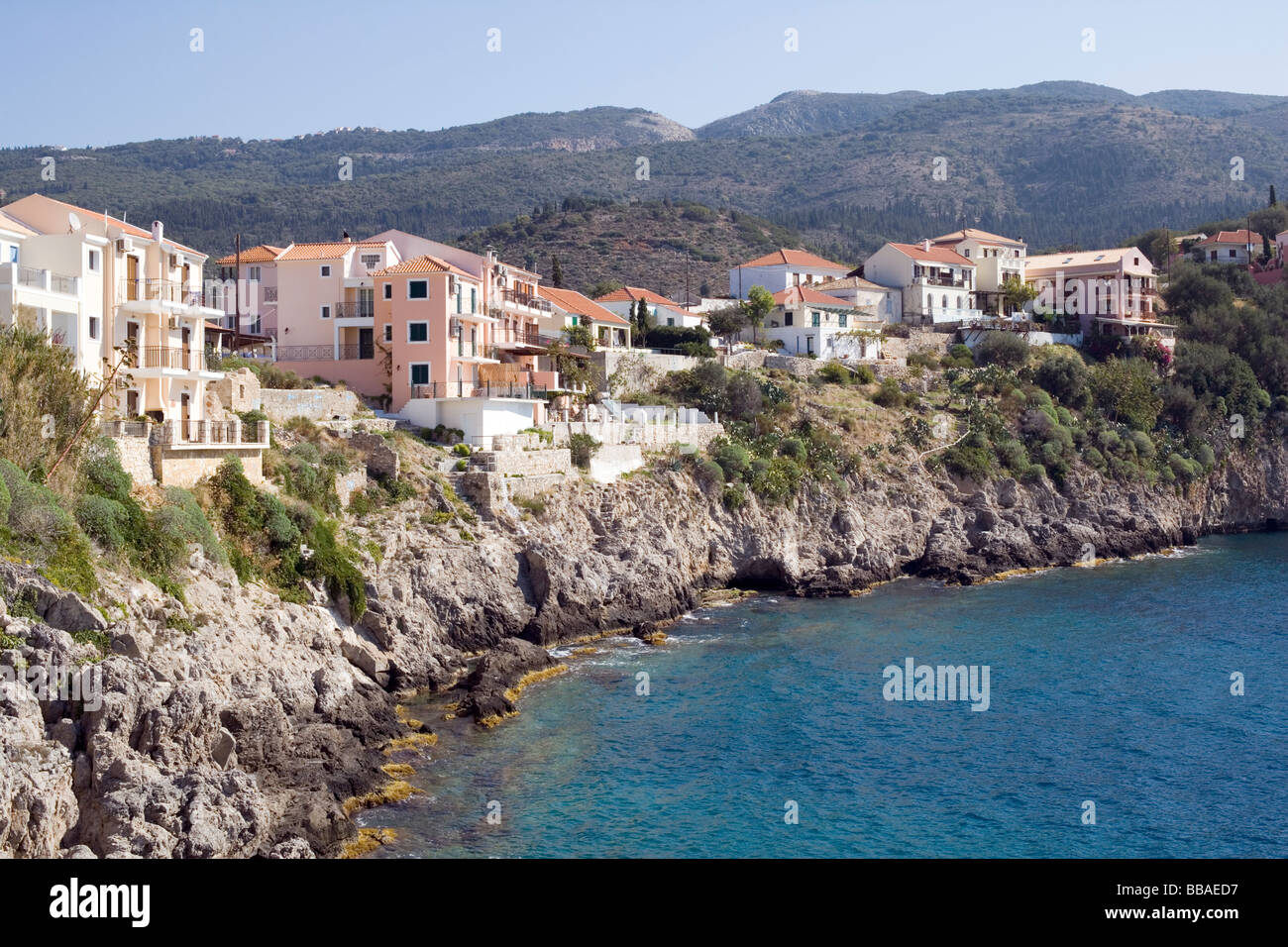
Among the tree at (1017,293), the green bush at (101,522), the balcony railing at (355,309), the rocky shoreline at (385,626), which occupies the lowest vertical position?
the rocky shoreline at (385,626)

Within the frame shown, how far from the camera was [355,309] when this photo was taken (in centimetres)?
5453

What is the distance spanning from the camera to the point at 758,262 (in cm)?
9069

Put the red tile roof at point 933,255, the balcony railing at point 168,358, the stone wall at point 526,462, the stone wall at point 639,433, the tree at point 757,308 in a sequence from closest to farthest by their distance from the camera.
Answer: the balcony railing at point 168,358, the stone wall at point 526,462, the stone wall at point 639,433, the tree at point 757,308, the red tile roof at point 933,255

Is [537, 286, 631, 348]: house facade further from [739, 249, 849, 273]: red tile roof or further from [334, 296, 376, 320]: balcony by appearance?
[739, 249, 849, 273]: red tile roof

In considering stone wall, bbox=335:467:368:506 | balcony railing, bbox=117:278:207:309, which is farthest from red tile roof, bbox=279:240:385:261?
stone wall, bbox=335:467:368:506

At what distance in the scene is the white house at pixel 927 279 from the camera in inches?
3381

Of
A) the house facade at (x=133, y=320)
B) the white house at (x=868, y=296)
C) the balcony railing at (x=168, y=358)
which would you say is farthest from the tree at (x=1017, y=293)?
the balcony railing at (x=168, y=358)

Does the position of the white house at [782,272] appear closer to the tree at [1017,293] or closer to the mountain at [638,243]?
the tree at [1017,293]

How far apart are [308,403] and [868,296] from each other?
48.8 metres

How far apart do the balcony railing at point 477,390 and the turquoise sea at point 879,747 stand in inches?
531

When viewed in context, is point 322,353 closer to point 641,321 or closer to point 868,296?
point 641,321

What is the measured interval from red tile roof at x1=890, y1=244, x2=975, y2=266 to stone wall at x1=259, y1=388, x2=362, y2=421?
50993 millimetres

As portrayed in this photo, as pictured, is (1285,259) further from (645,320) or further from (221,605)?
(221,605)

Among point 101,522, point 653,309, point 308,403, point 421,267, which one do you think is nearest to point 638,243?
point 653,309
